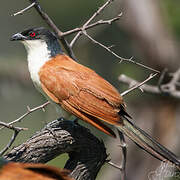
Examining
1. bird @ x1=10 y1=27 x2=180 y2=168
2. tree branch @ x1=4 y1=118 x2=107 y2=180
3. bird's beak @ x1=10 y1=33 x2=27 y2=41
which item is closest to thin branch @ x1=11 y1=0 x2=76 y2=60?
bird @ x1=10 y1=27 x2=180 y2=168

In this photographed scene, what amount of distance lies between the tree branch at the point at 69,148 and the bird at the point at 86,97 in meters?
0.15

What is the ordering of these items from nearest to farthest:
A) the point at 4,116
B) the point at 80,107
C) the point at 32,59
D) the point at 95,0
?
the point at 80,107 < the point at 32,59 < the point at 95,0 < the point at 4,116

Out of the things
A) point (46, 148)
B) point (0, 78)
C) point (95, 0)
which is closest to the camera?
point (46, 148)

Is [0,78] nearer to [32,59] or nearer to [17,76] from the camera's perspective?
[17,76]

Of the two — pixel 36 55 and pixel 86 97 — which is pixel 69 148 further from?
pixel 36 55

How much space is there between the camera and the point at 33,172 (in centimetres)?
302

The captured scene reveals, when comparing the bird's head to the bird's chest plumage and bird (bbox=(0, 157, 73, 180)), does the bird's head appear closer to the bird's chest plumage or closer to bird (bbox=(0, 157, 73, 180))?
the bird's chest plumage

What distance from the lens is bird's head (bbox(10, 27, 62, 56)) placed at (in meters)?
4.65

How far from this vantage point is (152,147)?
397 centimetres

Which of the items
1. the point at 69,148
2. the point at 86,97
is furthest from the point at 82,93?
the point at 69,148

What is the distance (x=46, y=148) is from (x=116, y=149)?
5.14 metres

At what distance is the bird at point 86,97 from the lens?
4059 mm

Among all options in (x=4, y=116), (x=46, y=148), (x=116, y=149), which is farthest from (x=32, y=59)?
(x=4, y=116)

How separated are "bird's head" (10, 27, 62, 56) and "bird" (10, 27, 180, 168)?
0.11 metres
